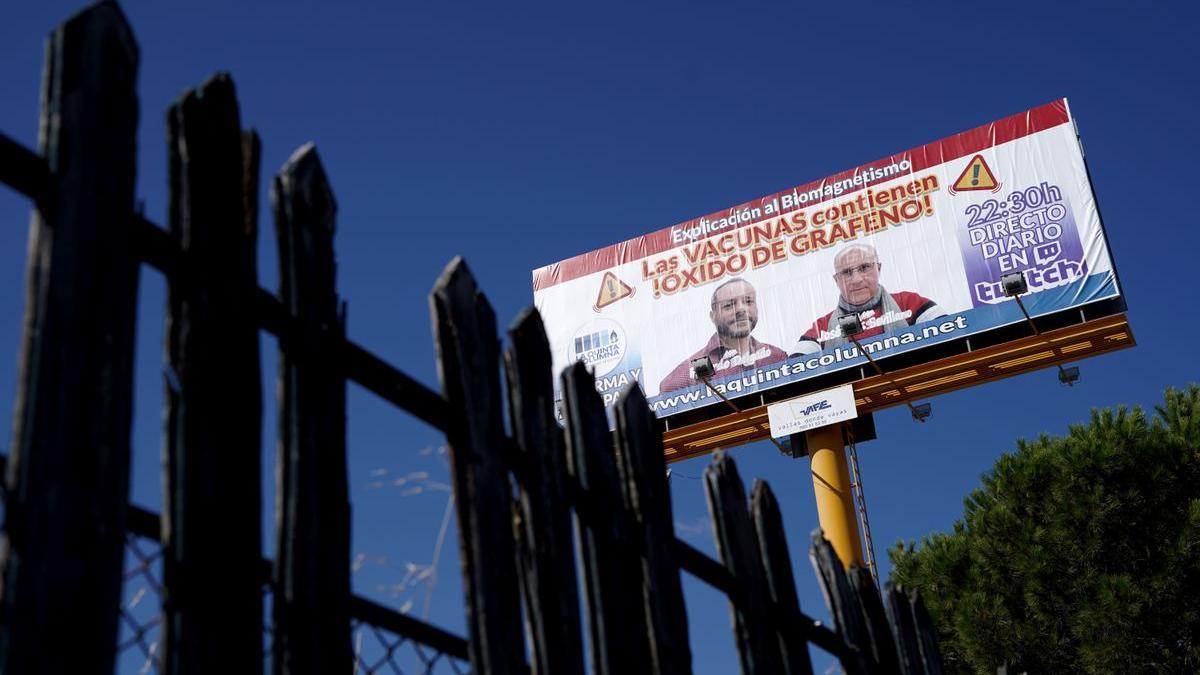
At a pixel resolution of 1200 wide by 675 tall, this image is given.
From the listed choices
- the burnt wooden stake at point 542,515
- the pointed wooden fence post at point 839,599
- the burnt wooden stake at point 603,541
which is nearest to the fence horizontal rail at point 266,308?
the burnt wooden stake at point 542,515

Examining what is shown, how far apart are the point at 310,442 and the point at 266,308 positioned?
0.28 metres

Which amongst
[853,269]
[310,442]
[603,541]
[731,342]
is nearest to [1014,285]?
[853,269]

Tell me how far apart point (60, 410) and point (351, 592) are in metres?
0.78

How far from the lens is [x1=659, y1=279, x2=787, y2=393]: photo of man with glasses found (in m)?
21.6

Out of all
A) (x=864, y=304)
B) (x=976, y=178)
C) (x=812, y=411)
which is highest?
(x=976, y=178)

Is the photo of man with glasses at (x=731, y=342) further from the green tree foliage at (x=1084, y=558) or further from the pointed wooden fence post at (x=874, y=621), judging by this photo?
the pointed wooden fence post at (x=874, y=621)

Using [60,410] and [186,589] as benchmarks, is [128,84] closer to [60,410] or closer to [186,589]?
[60,410]

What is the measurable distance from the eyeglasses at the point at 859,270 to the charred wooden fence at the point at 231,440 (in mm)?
18085

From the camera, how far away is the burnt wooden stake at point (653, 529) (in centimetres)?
361

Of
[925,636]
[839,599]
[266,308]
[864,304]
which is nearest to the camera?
[266,308]

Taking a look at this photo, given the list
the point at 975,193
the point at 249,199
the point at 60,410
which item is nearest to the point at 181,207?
the point at 249,199

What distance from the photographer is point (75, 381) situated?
1.97 m

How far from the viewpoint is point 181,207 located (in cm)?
236

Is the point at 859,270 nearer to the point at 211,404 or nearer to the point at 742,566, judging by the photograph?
the point at 742,566
